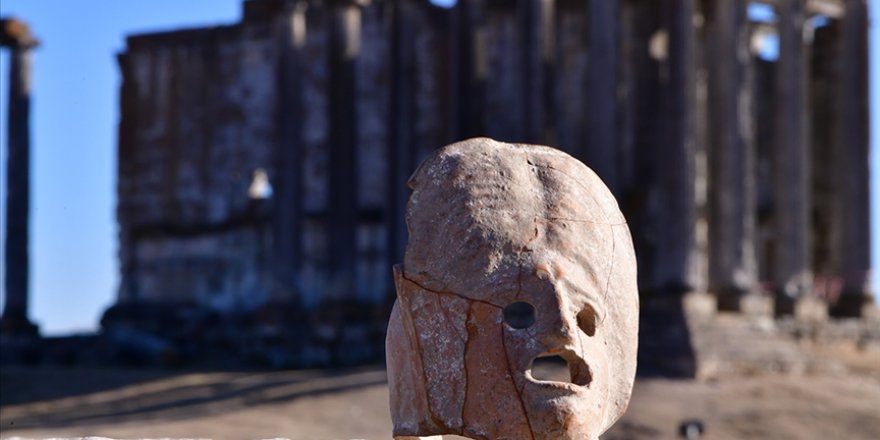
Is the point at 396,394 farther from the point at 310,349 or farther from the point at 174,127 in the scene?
the point at 174,127

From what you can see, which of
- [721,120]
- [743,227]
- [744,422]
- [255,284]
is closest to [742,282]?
[743,227]

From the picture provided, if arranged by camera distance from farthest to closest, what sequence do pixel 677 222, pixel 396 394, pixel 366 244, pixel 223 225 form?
pixel 223 225
pixel 366 244
pixel 677 222
pixel 396 394

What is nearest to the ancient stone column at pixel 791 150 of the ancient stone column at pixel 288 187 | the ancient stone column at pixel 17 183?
the ancient stone column at pixel 288 187

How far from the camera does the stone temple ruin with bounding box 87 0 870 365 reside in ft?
74.8

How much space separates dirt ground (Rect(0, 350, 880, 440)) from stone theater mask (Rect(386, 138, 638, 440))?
895 centimetres

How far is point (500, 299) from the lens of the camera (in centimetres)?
563

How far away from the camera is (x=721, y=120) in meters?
23.0

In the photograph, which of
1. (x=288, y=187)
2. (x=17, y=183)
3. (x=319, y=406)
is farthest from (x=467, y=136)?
(x=17, y=183)

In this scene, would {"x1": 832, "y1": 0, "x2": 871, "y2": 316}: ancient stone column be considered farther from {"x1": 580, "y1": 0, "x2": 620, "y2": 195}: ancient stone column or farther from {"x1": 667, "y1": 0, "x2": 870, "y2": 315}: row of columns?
{"x1": 580, "y1": 0, "x2": 620, "y2": 195}: ancient stone column

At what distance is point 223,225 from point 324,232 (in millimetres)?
3256

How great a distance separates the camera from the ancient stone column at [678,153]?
2130cm

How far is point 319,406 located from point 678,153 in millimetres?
7522

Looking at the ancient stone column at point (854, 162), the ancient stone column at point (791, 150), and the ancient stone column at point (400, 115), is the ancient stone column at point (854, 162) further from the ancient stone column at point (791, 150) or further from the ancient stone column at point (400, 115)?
the ancient stone column at point (400, 115)

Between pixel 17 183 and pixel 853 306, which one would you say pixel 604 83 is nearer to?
pixel 853 306
